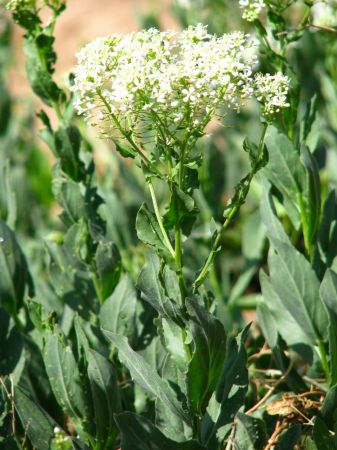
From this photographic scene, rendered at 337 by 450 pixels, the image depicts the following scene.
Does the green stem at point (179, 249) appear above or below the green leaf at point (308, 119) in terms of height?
below

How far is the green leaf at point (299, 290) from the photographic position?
1896mm

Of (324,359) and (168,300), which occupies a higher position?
(168,300)

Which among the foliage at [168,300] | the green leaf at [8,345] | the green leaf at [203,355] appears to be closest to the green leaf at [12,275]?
the foliage at [168,300]

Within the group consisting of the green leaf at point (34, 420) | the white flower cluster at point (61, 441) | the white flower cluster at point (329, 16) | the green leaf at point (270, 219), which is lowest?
the white flower cluster at point (61, 441)

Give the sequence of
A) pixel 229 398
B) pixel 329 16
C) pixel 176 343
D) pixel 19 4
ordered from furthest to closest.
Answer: pixel 329 16 < pixel 19 4 < pixel 229 398 < pixel 176 343

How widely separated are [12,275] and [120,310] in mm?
357

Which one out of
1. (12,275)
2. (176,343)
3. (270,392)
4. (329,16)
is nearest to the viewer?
(176,343)

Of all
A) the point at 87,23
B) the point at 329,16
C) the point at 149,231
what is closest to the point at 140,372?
the point at 149,231

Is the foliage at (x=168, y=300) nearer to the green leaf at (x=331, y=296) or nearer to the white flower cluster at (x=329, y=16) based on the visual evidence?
the green leaf at (x=331, y=296)

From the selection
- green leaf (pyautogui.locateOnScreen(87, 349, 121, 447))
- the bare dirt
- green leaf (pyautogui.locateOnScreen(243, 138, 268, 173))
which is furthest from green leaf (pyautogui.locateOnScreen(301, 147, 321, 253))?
the bare dirt

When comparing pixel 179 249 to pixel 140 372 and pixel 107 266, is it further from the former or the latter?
pixel 107 266

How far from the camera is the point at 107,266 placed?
2.01m

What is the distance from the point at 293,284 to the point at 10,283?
774 mm

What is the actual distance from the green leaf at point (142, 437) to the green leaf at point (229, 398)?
0.34 ft
